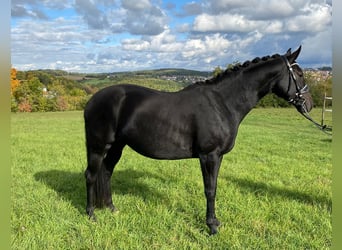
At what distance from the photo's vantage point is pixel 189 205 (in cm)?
483

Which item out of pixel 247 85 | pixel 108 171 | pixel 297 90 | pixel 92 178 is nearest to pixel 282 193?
pixel 297 90

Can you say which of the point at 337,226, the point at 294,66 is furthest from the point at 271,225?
the point at 337,226

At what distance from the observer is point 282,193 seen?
18.1ft

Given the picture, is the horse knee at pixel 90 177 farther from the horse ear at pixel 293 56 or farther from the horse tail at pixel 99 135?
the horse ear at pixel 293 56

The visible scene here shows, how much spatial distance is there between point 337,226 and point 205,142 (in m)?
2.34

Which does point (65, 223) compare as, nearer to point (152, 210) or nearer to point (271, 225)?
point (152, 210)

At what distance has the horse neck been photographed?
4.04 meters

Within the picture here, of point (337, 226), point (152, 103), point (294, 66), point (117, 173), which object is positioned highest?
point (294, 66)

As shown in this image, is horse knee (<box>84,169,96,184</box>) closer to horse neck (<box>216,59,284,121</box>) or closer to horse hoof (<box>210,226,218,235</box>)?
horse hoof (<box>210,226,218,235</box>)

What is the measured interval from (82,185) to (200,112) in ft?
10.5

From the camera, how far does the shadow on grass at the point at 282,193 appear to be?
510 cm

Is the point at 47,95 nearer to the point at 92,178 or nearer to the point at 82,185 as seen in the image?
the point at 82,185

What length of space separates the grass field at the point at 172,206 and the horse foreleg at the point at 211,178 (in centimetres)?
13

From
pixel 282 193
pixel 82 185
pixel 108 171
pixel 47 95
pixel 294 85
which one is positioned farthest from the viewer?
pixel 47 95
